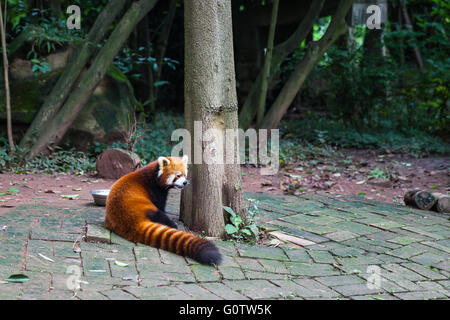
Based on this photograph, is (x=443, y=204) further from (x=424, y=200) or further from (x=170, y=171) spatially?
(x=170, y=171)

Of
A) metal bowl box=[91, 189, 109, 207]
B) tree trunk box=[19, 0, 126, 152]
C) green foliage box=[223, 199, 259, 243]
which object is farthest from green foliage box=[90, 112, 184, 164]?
green foliage box=[223, 199, 259, 243]

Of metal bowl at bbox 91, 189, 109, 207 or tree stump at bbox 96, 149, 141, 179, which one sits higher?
tree stump at bbox 96, 149, 141, 179

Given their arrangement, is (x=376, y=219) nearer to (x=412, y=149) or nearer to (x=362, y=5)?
(x=412, y=149)

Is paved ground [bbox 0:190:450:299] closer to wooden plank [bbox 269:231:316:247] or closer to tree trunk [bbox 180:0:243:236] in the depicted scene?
wooden plank [bbox 269:231:316:247]

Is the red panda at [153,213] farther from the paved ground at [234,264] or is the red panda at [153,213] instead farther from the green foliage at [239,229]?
the green foliage at [239,229]

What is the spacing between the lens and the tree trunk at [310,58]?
8.91 m

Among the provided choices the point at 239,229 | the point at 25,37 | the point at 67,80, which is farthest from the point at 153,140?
the point at 239,229

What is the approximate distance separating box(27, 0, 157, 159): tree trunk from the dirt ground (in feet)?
2.97

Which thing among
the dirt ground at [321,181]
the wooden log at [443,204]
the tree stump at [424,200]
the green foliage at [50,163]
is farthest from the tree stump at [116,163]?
the wooden log at [443,204]

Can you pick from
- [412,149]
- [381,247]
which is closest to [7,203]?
[381,247]

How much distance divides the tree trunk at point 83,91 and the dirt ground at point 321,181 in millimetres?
906

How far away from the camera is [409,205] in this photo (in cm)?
598

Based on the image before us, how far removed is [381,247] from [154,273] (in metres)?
2.09

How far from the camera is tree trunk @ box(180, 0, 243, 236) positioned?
423 cm
